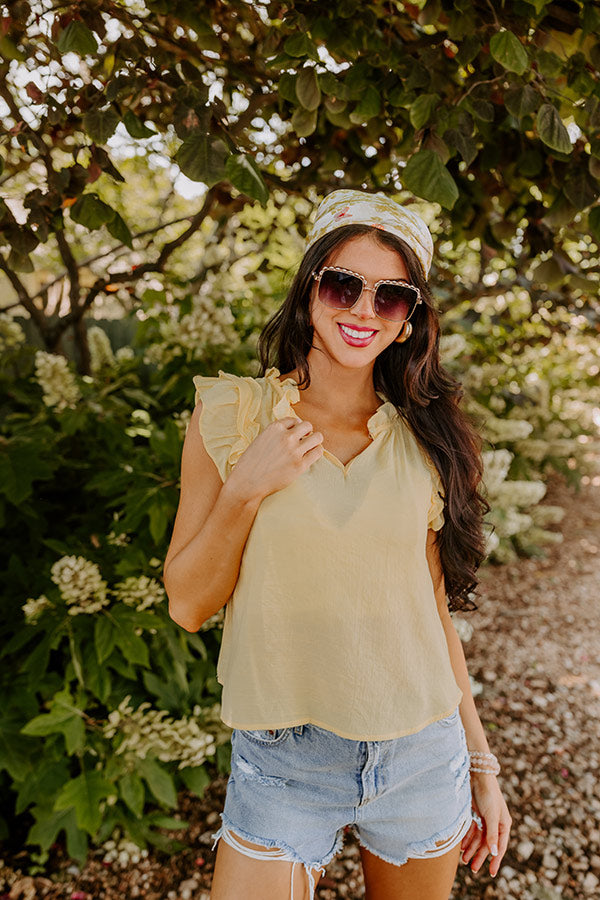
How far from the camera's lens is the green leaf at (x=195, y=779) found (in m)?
2.47

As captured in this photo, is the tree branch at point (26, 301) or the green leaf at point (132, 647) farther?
the tree branch at point (26, 301)

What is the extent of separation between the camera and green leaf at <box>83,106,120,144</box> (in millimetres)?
1660

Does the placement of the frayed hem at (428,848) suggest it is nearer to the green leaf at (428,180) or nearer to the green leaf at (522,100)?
the green leaf at (428,180)

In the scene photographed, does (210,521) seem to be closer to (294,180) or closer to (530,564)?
(294,180)

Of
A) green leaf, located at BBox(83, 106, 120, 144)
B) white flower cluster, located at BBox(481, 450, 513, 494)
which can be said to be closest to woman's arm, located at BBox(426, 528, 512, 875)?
green leaf, located at BBox(83, 106, 120, 144)

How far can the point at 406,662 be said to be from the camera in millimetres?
1466

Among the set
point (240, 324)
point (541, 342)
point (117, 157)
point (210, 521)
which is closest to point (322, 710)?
point (210, 521)

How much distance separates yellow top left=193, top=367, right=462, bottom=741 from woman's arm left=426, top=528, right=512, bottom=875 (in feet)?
0.72

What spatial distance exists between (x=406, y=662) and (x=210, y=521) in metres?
0.54

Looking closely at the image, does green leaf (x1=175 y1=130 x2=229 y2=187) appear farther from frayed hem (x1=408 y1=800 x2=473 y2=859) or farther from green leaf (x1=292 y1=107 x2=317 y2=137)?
frayed hem (x1=408 y1=800 x2=473 y2=859)

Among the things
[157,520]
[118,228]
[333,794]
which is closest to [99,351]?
[157,520]

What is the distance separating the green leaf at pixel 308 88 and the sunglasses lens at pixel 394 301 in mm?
624

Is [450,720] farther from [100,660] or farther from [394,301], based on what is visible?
[100,660]

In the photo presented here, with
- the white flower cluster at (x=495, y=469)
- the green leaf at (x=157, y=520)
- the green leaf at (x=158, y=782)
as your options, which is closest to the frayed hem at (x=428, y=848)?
the green leaf at (x=158, y=782)
